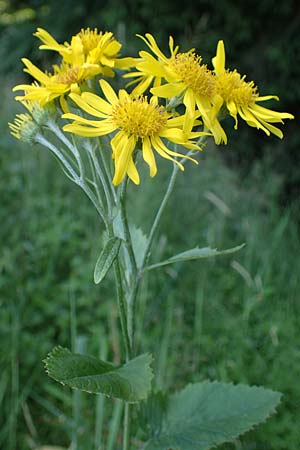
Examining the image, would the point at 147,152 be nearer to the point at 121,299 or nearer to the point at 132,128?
the point at 132,128

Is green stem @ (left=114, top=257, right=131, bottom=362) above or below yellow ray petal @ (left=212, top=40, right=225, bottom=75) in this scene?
below

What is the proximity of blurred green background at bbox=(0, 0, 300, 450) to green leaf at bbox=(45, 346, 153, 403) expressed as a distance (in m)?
0.56

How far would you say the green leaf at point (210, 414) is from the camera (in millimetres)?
1179

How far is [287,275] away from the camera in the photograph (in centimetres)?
279

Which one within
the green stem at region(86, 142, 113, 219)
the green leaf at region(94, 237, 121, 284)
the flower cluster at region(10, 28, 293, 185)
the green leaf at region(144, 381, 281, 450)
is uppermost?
the flower cluster at region(10, 28, 293, 185)

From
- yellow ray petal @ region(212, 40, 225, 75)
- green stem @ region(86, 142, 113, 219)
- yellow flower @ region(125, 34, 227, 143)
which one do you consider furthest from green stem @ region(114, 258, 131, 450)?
yellow ray petal @ region(212, 40, 225, 75)

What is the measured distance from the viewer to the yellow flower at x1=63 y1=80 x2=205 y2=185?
0.99 m

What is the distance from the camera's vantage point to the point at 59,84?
1088 millimetres

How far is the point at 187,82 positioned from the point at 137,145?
0.15 meters

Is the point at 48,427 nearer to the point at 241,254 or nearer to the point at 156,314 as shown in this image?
the point at 156,314

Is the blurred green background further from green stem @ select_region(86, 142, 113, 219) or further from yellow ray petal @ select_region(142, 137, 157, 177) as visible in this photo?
yellow ray petal @ select_region(142, 137, 157, 177)

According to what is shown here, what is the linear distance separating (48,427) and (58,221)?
89 cm

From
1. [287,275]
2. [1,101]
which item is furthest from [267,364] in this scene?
[1,101]

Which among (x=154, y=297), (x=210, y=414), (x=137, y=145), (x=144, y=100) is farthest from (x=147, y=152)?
(x=154, y=297)
